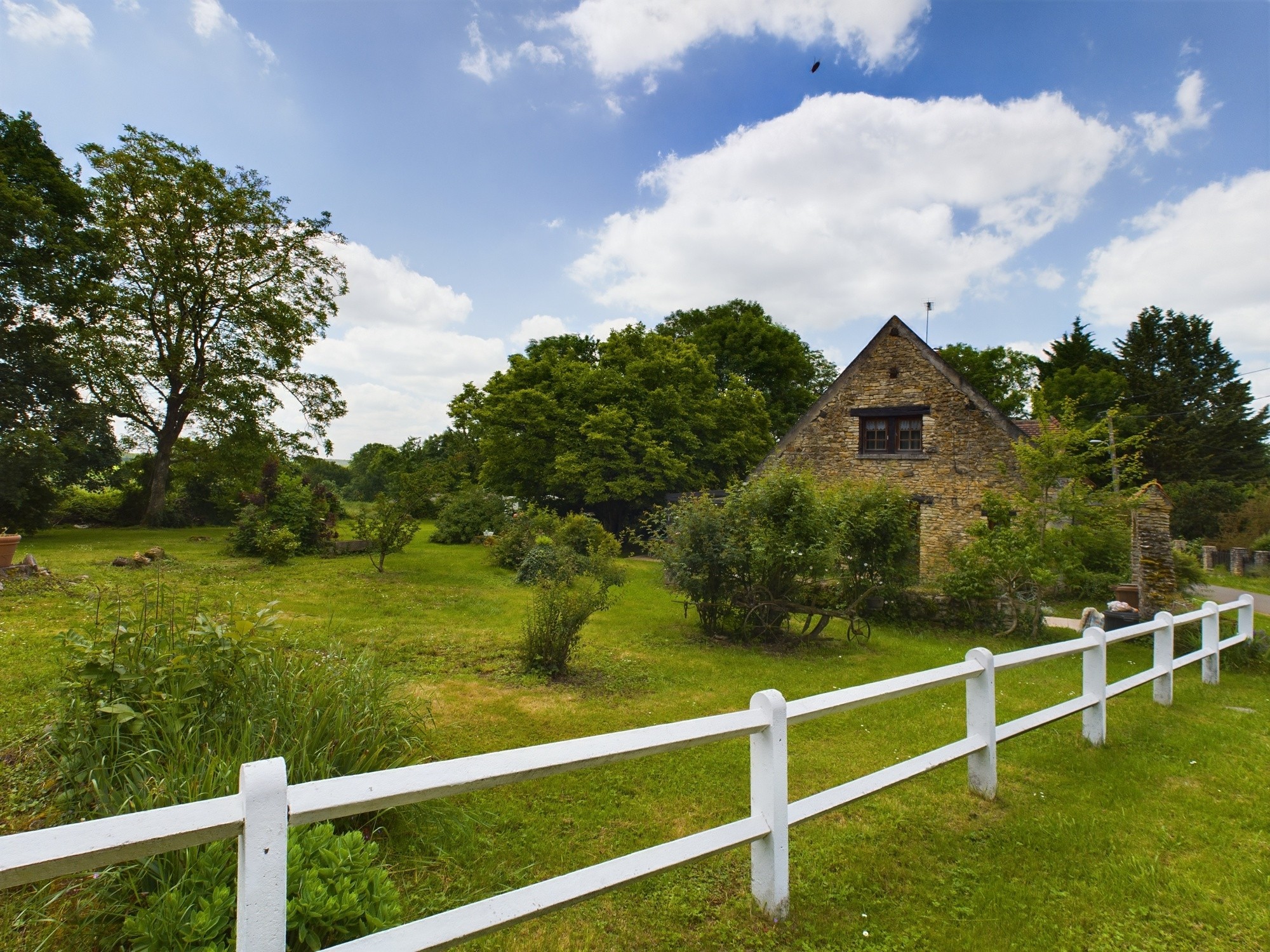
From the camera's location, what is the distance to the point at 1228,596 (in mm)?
15805

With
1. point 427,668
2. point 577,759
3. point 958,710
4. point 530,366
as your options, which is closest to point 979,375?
point 530,366

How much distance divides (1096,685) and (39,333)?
1045 inches

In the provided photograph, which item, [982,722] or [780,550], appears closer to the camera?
[982,722]

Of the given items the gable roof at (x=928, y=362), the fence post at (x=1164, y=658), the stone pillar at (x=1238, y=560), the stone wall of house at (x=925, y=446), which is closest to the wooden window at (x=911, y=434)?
the stone wall of house at (x=925, y=446)

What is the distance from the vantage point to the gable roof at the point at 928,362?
48.2 feet

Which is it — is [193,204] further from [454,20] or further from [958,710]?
[958,710]

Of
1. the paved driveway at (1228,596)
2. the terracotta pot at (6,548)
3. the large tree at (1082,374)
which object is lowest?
the paved driveway at (1228,596)

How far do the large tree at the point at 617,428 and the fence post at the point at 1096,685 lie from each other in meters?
19.9

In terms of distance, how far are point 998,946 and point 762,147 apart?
9.75 metres

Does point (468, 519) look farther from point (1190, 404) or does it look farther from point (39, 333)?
point (1190, 404)

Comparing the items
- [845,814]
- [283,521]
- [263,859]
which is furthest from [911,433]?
[283,521]

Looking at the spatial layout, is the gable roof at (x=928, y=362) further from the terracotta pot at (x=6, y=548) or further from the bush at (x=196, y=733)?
the terracotta pot at (x=6, y=548)

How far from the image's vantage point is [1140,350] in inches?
Answer: 1325

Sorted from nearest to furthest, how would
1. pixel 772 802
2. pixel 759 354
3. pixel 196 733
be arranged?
pixel 772 802 → pixel 196 733 → pixel 759 354
